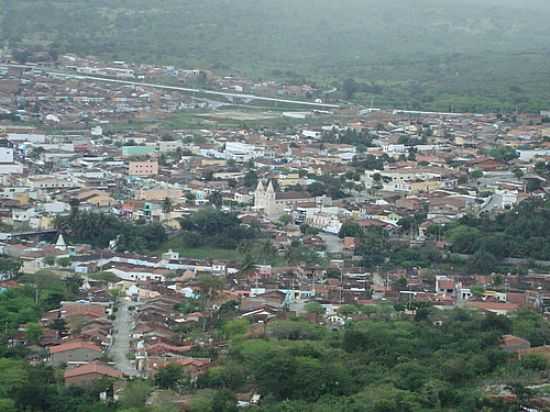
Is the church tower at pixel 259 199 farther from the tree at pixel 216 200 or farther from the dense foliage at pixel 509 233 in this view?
the dense foliage at pixel 509 233

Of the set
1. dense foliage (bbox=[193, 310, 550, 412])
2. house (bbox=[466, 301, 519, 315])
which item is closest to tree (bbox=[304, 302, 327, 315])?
dense foliage (bbox=[193, 310, 550, 412])

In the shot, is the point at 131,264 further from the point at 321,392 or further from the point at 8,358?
the point at 321,392

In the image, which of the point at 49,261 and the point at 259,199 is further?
the point at 259,199

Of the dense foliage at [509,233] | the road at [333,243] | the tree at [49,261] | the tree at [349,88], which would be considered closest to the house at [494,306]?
the dense foliage at [509,233]

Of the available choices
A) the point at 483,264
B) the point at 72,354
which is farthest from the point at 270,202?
the point at 72,354

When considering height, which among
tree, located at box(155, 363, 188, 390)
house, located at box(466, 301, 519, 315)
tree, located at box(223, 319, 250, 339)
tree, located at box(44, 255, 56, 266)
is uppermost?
tree, located at box(155, 363, 188, 390)

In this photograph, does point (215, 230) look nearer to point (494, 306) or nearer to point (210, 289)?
point (210, 289)

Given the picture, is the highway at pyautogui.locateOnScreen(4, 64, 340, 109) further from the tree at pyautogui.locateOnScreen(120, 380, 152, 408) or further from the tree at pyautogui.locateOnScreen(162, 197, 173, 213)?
the tree at pyautogui.locateOnScreen(120, 380, 152, 408)
